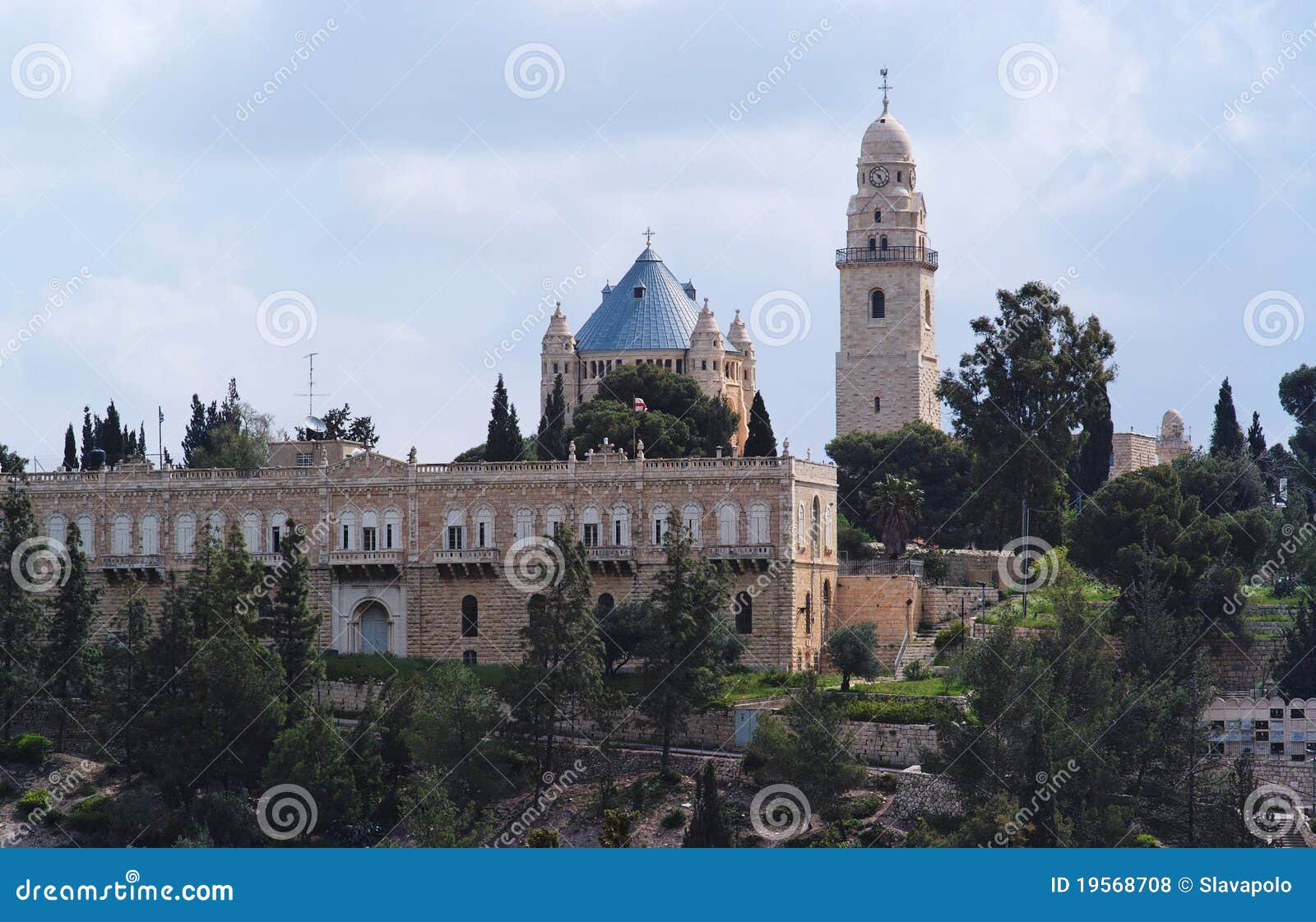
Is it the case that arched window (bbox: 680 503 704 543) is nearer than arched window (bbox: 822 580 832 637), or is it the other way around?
arched window (bbox: 680 503 704 543)

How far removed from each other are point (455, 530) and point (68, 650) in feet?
45.3

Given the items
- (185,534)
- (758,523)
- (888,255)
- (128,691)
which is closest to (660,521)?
(758,523)

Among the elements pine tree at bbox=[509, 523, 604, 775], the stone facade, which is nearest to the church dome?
the stone facade

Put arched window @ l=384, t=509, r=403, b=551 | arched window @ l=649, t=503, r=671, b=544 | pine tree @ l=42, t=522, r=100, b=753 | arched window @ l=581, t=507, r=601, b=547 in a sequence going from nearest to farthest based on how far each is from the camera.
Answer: pine tree @ l=42, t=522, r=100, b=753, arched window @ l=649, t=503, r=671, b=544, arched window @ l=581, t=507, r=601, b=547, arched window @ l=384, t=509, r=403, b=551

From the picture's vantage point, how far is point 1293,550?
291 ft

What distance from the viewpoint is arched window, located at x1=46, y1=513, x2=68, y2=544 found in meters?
88.4

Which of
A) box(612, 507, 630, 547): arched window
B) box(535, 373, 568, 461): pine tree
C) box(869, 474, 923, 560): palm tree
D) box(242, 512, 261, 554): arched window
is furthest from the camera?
box(535, 373, 568, 461): pine tree

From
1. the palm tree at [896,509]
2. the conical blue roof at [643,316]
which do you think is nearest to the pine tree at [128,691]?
the palm tree at [896,509]

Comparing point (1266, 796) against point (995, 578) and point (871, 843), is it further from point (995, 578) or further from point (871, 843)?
point (995, 578)

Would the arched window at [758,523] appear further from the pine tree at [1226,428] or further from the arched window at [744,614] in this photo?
the pine tree at [1226,428]

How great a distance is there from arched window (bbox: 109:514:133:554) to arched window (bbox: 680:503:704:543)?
67.6 feet

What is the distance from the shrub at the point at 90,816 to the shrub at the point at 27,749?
13.4 feet

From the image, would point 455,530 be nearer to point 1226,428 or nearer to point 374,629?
point 374,629

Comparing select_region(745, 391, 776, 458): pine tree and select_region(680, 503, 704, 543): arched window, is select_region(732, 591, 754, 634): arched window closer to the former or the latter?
select_region(680, 503, 704, 543): arched window
